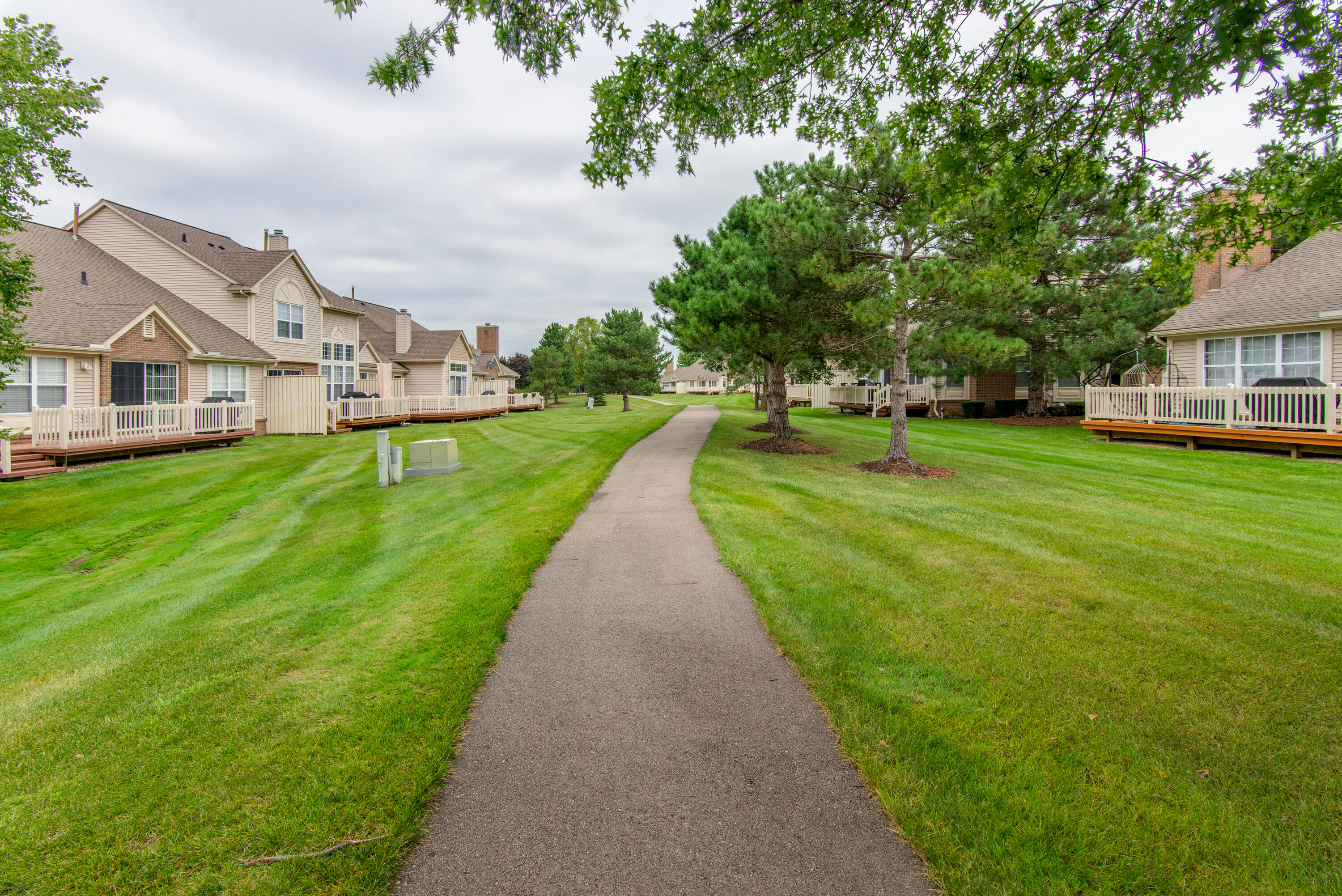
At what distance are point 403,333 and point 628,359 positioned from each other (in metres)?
15.0

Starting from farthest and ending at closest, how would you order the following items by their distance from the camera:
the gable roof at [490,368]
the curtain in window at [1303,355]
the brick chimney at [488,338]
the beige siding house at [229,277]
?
the brick chimney at [488,338] → the gable roof at [490,368] → the beige siding house at [229,277] → the curtain in window at [1303,355]

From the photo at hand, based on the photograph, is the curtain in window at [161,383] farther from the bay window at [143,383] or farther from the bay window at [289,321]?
the bay window at [289,321]

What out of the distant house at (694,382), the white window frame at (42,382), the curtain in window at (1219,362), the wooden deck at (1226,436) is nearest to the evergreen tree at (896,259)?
the wooden deck at (1226,436)

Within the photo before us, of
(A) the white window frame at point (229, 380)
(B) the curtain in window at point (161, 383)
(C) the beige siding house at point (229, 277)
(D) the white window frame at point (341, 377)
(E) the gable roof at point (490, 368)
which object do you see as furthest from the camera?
(E) the gable roof at point (490, 368)

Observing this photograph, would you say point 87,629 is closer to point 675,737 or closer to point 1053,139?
point 675,737

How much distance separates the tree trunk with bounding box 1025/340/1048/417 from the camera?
24141 mm

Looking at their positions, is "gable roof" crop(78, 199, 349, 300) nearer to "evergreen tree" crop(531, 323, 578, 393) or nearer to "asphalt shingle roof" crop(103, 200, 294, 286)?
"asphalt shingle roof" crop(103, 200, 294, 286)

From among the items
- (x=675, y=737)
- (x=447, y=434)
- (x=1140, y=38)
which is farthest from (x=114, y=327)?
(x=1140, y=38)

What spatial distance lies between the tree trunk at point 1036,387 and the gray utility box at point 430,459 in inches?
871

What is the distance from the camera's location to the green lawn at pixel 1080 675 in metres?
2.50

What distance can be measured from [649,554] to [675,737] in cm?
353

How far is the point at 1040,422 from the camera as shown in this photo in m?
→ 24.4

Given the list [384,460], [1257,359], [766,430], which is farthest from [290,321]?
[1257,359]

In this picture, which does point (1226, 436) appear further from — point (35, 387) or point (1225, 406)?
point (35, 387)
